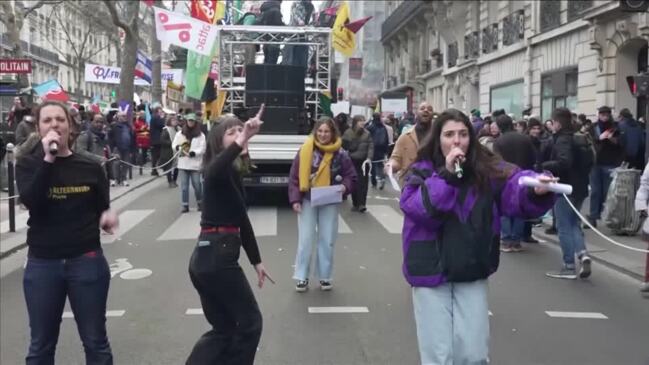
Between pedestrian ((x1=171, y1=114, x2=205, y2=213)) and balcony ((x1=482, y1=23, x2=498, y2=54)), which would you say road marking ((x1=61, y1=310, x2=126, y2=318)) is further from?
balcony ((x1=482, y1=23, x2=498, y2=54))

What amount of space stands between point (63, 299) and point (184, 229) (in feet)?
25.2

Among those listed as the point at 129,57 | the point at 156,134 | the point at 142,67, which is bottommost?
the point at 156,134

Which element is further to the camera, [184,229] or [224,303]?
[184,229]

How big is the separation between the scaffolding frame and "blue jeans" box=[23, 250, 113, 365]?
12970 mm

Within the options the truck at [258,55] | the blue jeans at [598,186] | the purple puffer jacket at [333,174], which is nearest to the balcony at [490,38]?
the truck at [258,55]

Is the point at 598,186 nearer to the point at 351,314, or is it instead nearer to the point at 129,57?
the point at 351,314

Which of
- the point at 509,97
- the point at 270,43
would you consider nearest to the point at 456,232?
the point at 270,43

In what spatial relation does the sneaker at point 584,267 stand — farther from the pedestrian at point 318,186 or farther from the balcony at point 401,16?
the balcony at point 401,16

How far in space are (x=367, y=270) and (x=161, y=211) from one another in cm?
648

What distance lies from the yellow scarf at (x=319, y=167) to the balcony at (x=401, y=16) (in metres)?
33.4

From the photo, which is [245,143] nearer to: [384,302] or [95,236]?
[95,236]

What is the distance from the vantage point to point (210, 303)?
14.4 ft

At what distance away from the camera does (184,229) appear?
11.7m

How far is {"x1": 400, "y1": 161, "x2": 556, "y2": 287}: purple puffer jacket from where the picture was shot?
11.8ft
